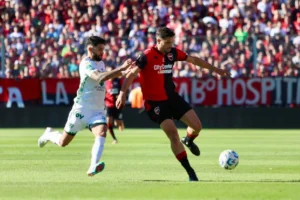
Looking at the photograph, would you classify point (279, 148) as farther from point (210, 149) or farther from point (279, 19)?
point (279, 19)

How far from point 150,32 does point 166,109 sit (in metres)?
18.0

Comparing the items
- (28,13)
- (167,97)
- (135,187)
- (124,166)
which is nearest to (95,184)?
(135,187)

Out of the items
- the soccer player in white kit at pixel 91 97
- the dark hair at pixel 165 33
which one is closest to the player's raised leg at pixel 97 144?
the soccer player in white kit at pixel 91 97

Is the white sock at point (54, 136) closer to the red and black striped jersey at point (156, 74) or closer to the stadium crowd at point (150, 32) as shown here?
the red and black striped jersey at point (156, 74)

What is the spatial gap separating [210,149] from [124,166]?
489 cm

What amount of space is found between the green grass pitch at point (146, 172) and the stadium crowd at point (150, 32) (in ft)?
21.8

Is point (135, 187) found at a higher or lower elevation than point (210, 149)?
higher

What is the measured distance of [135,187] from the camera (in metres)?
12.3

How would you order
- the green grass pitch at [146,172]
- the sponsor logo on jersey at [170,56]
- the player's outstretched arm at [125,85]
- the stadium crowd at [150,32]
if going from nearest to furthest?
1. the green grass pitch at [146,172]
2. the player's outstretched arm at [125,85]
3. the sponsor logo on jersey at [170,56]
4. the stadium crowd at [150,32]

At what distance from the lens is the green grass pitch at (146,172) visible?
38.0 feet

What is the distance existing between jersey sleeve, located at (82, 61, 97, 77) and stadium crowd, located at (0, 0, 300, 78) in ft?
55.2

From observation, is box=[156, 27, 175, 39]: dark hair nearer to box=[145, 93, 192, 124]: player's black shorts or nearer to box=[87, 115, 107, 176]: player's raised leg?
box=[145, 93, 192, 124]: player's black shorts

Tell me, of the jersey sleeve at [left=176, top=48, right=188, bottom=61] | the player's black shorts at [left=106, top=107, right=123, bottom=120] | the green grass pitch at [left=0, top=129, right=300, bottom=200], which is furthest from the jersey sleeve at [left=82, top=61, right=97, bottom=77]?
the player's black shorts at [left=106, top=107, right=123, bottom=120]

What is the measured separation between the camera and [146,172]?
48.4ft
